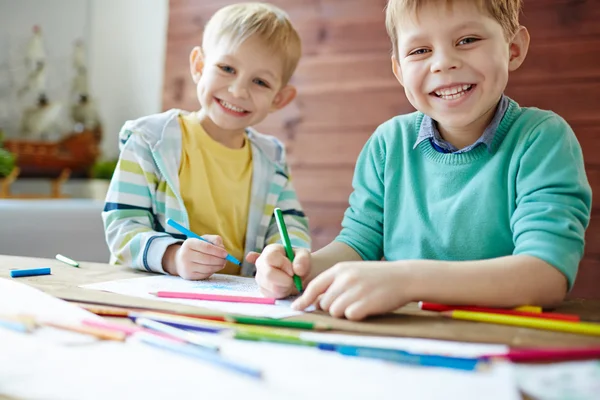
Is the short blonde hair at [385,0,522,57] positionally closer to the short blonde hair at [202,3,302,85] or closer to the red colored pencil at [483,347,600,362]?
the short blonde hair at [202,3,302,85]

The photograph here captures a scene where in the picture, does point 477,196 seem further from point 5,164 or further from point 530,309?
point 5,164

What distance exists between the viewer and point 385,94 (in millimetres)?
1801

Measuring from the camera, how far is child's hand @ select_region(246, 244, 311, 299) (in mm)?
735

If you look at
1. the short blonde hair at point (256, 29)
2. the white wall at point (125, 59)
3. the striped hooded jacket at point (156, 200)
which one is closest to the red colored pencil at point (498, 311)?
the striped hooded jacket at point (156, 200)

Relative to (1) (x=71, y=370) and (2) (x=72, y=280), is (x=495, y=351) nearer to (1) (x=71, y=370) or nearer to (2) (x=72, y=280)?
(1) (x=71, y=370)

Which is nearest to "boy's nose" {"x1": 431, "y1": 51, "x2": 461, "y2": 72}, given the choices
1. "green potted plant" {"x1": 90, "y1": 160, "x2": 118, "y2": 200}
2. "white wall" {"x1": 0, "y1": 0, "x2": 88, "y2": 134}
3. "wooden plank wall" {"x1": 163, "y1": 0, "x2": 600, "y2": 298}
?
"wooden plank wall" {"x1": 163, "y1": 0, "x2": 600, "y2": 298}

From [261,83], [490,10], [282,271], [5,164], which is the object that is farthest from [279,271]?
[5,164]

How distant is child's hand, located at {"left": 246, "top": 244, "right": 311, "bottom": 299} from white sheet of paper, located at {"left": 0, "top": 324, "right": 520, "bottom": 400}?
25cm

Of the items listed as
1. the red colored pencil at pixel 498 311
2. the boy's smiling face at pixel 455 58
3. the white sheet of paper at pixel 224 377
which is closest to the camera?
the white sheet of paper at pixel 224 377

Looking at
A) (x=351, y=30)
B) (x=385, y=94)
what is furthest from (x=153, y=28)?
(x=385, y=94)

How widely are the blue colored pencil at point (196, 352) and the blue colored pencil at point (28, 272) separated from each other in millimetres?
420

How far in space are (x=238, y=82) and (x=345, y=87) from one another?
746mm

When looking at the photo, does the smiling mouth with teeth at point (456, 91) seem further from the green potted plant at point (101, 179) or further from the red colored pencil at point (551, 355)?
the green potted plant at point (101, 179)

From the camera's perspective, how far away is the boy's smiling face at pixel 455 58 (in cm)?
82
